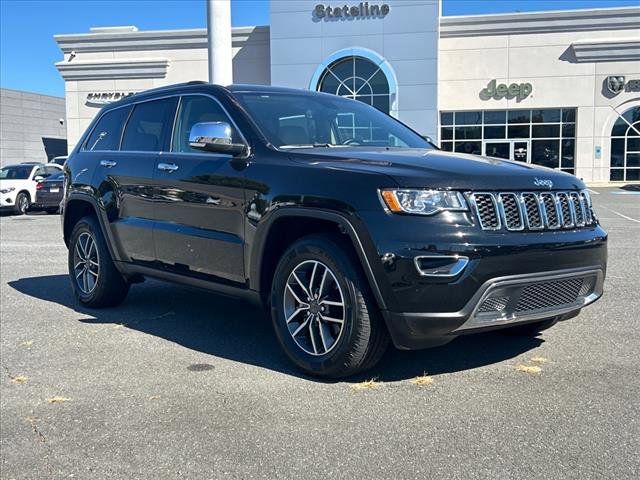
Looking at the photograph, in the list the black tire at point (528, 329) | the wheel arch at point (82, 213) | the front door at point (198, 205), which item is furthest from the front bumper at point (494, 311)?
the wheel arch at point (82, 213)

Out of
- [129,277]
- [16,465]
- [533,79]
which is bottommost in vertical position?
[16,465]

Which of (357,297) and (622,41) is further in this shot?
(622,41)

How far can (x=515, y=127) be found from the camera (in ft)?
108

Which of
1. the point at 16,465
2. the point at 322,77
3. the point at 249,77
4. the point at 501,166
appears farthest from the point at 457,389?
the point at 249,77

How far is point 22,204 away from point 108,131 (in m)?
15.4

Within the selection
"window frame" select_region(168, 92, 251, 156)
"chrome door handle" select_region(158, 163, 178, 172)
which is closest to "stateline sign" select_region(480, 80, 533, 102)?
"window frame" select_region(168, 92, 251, 156)

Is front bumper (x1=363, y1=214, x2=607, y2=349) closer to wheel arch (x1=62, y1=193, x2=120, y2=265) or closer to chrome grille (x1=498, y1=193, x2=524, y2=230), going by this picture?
chrome grille (x1=498, y1=193, x2=524, y2=230)

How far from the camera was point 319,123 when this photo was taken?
5086 mm

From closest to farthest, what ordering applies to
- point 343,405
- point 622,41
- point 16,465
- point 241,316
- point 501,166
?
point 16,465 → point 343,405 → point 501,166 → point 241,316 → point 622,41

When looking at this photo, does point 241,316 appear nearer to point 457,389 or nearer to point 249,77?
point 457,389

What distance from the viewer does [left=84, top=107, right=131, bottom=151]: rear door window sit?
20.4 feet

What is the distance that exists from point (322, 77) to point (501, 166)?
2986 centimetres

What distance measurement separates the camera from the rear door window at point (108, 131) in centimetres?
621

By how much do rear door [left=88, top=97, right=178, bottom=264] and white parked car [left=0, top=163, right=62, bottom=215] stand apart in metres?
15.3
